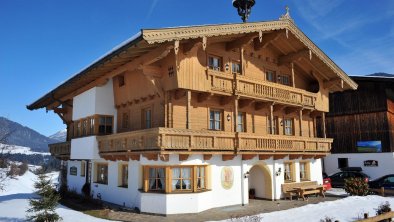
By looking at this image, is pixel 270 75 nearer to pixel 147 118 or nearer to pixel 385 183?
pixel 147 118

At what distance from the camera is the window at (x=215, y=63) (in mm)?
20852

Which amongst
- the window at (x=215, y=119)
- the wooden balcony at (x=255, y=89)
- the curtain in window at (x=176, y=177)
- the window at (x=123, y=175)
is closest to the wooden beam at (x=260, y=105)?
the wooden balcony at (x=255, y=89)

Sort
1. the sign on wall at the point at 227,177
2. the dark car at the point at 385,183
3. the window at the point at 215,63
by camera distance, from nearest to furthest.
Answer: the sign on wall at the point at 227,177 < the window at the point at 215,63 < the dark car at the point at 385,183

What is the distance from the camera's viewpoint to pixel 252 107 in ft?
74.4

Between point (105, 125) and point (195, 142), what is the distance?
826cm

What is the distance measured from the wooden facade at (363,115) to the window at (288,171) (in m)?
14.4

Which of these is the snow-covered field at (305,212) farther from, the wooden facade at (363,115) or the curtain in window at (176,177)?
the wooden facade at (363,115)

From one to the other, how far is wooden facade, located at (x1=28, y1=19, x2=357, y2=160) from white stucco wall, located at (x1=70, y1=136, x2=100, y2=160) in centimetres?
55

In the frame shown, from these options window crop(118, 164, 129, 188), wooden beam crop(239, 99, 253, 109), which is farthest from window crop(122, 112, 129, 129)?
wooden beam crop(239, 99, 253, 109)

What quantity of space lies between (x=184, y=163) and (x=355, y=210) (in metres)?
9.20

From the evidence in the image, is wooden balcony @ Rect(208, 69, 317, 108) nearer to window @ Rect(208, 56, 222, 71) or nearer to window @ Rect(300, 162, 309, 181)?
window @ Rect(208, 56, 222, 71)

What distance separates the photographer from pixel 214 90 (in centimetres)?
1889

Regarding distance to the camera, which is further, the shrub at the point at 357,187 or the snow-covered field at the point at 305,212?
the shrub at the point at 357,187

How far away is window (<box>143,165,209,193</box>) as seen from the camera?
17500 millimetres
